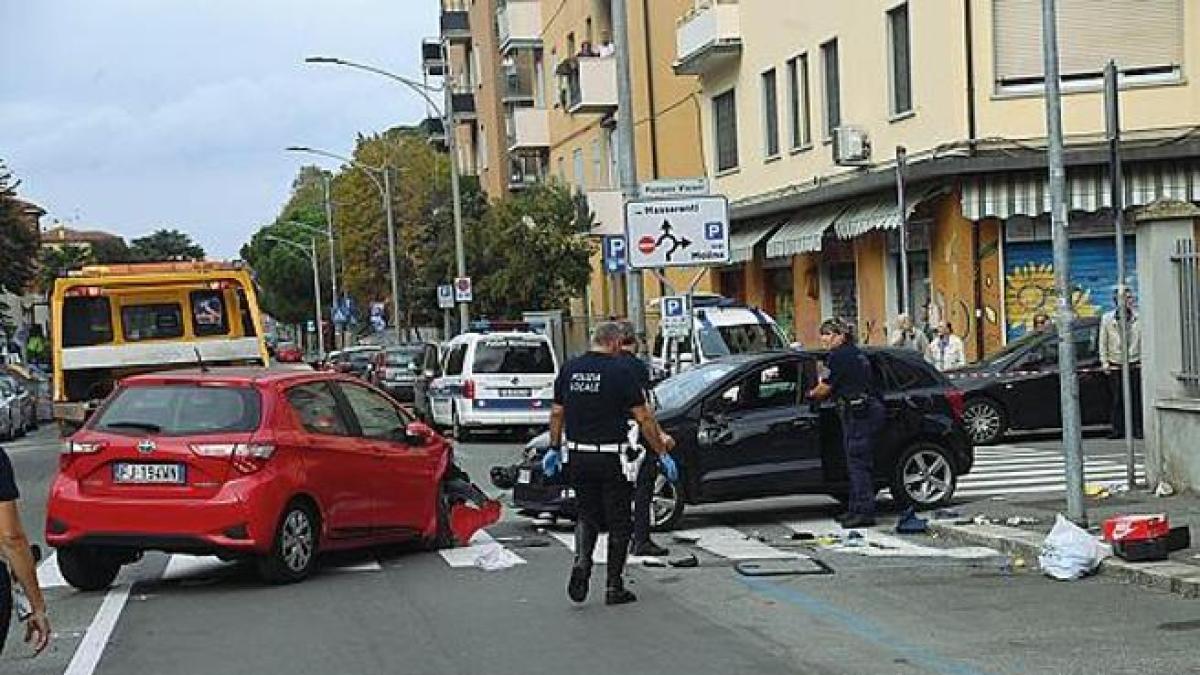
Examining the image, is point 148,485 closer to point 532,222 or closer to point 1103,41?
point 1103,41

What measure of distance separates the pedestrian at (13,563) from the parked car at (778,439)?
7.91 meters

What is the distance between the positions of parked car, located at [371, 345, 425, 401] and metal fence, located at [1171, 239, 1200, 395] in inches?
932

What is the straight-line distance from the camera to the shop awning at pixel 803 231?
30.2 metres

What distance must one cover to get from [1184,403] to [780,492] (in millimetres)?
3644

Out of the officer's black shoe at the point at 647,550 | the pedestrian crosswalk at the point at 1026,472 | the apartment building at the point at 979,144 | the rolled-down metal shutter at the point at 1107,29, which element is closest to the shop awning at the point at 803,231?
the apartment building at the point at 979,144

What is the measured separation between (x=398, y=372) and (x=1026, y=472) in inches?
860

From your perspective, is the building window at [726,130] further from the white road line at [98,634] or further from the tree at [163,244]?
the tree at [163,244]

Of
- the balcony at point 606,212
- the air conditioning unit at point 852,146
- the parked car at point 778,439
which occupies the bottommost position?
the parked car at point 778,439

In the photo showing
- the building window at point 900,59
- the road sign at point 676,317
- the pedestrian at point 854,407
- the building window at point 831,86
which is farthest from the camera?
the building window at point 831,86

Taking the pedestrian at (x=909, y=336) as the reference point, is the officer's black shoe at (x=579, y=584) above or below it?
below

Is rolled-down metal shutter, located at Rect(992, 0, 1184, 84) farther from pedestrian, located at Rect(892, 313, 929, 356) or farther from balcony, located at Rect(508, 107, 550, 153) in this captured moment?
balcony, located at Rect(508, 107, 550, 153)

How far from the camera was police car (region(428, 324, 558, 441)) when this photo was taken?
27.1 meters

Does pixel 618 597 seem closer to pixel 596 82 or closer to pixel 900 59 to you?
pixel 900 59

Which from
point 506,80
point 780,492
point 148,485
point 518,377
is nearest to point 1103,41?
point 518,377
